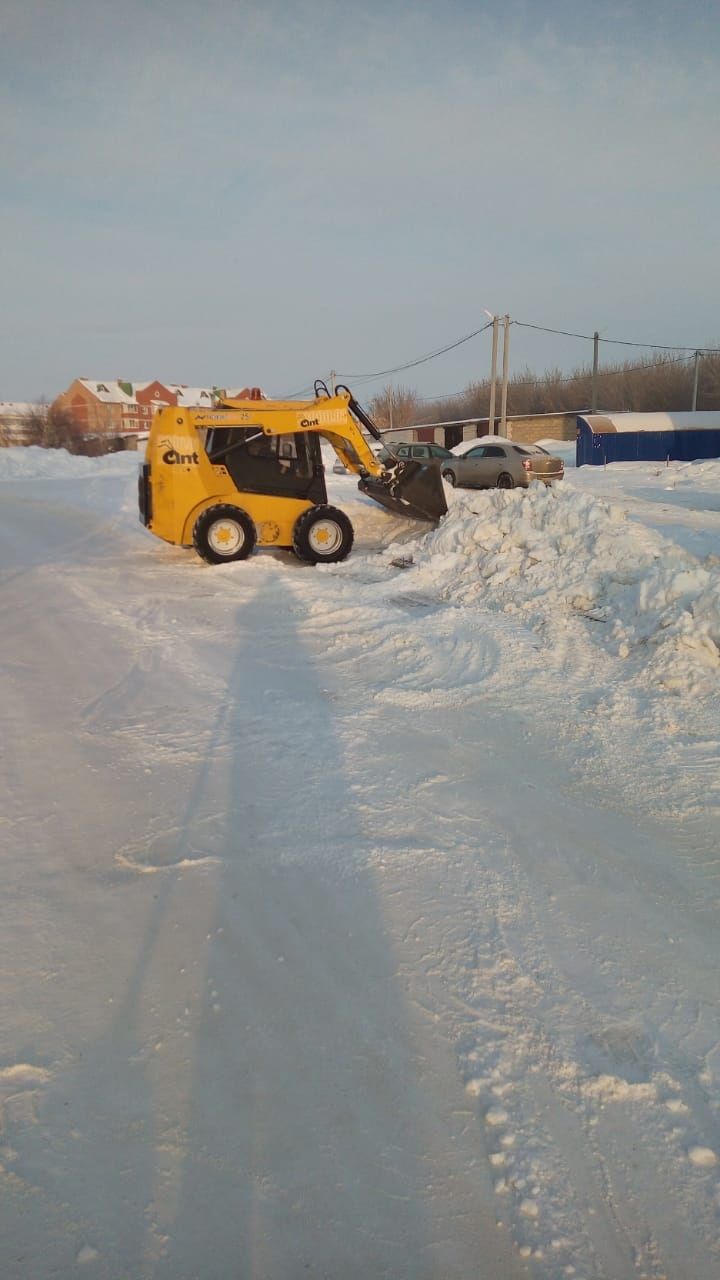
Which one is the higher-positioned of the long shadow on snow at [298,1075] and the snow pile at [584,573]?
the snow pile at [584,573]

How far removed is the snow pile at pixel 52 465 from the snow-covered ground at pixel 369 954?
26968 millimetres

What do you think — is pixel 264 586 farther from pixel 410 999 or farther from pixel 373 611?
pixel 410 999

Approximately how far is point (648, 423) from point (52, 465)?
27.1m

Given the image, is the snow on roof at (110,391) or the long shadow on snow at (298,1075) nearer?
the long shadow on snow at (298,1075)

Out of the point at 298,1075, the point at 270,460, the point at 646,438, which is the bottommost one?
the point at 298,1075

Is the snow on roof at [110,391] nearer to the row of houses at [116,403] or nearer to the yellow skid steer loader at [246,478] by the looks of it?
the row of houses at [116,403]

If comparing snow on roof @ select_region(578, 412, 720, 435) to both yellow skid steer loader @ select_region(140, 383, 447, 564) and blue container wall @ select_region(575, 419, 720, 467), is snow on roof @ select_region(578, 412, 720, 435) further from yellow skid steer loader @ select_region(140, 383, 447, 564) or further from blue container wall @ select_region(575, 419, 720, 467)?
yellow skid steer loader @ select_region(140, 383, 447, 564)

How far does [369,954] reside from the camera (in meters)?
3.25

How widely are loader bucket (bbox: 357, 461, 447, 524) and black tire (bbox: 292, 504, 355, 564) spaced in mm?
1532

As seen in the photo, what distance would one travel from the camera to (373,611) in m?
8.20

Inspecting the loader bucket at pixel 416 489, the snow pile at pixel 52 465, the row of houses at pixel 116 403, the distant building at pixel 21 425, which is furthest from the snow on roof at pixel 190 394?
the loader bucket at pixel 416 489

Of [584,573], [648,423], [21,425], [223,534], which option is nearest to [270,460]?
[223,534]

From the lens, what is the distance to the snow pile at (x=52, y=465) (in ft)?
103

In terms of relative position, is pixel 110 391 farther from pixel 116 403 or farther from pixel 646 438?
pixel 646 438
